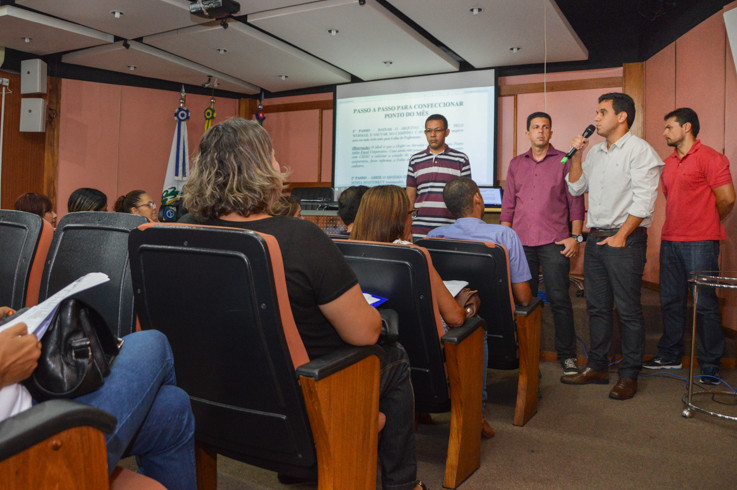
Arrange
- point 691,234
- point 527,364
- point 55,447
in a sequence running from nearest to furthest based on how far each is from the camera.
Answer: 1. point 55,447
2. point 527,364
3. point 691,234

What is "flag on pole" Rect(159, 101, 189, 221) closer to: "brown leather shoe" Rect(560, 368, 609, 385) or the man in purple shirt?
the man in purple shirt

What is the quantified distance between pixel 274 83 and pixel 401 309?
562 centimetres

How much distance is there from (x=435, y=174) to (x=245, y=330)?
294 centimetres

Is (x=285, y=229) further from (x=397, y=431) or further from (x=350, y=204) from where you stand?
(x=350, y=204)

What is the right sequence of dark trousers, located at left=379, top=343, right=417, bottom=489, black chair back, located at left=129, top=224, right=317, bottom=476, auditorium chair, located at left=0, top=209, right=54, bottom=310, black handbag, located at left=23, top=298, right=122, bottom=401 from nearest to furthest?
1. black handbag, located at left=23, top=298, right=122, bottom=401
2. black chair back, located at left=129, top=224, right=317, bottom=476
3. dark trousers, located at left=379, top=343, right=417, bottom=489
4. auditorium chair, located at left=0, top=209, right=54, bottom=310

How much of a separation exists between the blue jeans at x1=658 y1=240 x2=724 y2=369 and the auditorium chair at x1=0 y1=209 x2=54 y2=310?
3.29m

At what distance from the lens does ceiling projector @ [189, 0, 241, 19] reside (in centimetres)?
420

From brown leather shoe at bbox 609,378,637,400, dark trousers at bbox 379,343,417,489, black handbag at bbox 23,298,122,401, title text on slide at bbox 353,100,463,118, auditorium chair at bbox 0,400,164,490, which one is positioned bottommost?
brown leather shoe at bbox 609,378,637,400

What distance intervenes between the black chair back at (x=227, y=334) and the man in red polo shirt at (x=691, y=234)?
2.83 m

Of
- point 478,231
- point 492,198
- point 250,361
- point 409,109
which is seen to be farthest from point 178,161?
point 250,361

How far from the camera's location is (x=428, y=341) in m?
1.77

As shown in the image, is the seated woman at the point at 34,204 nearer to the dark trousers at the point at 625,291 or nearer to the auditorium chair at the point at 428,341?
the auditorium chair at the point at 428,341

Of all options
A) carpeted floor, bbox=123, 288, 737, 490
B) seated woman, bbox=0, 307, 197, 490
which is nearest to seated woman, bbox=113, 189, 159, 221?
carpeted floor, bbox=123, 288, 737, 490

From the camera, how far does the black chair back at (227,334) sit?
115 cm
